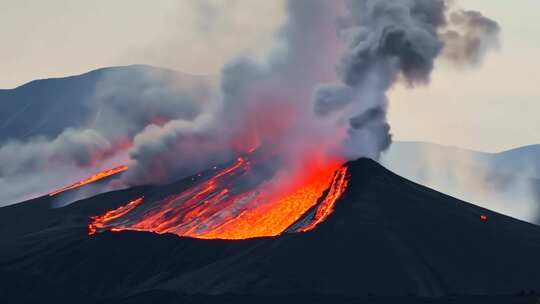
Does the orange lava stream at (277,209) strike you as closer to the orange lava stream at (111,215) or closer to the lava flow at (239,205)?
the lava flow at (239,205)

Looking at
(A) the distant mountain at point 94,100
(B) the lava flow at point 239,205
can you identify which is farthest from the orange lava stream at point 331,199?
(A) the distant mountain at point 94,100

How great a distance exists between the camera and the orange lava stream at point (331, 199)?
8425 cm

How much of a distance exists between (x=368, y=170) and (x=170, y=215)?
68.4 ft

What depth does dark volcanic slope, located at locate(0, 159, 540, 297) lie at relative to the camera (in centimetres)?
7162

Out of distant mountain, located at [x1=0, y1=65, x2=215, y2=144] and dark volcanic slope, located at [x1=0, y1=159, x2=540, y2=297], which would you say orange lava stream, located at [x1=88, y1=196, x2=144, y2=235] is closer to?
dark volcanic slope, located at [x1=0, y1=159, x2=540, y2=297]

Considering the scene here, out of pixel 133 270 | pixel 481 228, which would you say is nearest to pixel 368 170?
pixel 481 228

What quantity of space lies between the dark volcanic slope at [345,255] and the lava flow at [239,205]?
12.1 ft

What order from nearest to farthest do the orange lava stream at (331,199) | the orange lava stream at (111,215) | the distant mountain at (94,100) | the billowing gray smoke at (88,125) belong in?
the orange lava stream at (331,199) < the orange lava stream at (111,215) < the billowing gray smoke at (88,125) < the distant mountain at (94,100)

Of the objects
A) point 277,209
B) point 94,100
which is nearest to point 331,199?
point 277,209

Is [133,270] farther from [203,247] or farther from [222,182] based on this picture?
[222,182]

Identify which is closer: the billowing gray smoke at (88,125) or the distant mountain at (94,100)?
the billowing gray smoke at (88,125)

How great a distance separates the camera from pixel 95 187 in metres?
126

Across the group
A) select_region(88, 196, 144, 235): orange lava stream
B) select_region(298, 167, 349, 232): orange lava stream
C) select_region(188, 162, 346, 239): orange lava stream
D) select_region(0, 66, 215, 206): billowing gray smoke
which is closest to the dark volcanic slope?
select_region(298, 167, 349, 232): orange lava stream

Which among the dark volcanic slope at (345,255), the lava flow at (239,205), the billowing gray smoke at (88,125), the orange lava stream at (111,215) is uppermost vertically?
the billowing gray smoke at (88,125)
